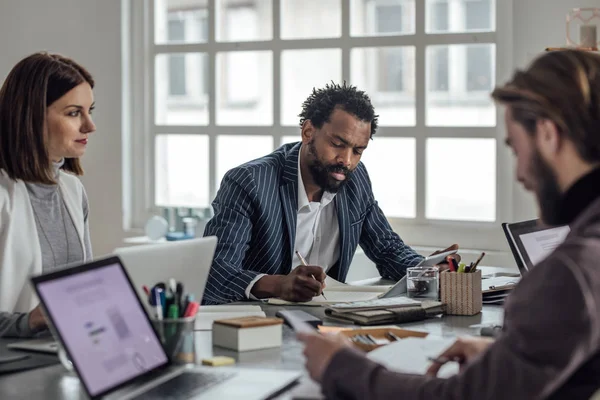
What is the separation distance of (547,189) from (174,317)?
814mm

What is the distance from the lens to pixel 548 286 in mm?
1170

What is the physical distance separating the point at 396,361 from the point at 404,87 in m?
2.60

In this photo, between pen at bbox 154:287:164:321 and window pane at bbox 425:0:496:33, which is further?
window pane at bbox 425:0:496:33

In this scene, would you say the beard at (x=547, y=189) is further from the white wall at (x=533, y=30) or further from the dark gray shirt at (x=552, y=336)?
the white wall at (x=533, y=30)

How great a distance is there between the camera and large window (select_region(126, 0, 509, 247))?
3.98 metres

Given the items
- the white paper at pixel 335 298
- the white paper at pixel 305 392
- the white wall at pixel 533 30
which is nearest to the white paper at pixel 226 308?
the white paper at pixel 335 298

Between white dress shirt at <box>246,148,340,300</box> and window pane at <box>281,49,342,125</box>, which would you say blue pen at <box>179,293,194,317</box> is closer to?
white dress shirt at <box>246,148,340,300</box>

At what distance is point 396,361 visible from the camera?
5.50 ft

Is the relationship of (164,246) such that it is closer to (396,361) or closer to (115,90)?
(396,361)

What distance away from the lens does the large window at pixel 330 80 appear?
3.98 metres

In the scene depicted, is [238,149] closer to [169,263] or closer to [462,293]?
[462,293]

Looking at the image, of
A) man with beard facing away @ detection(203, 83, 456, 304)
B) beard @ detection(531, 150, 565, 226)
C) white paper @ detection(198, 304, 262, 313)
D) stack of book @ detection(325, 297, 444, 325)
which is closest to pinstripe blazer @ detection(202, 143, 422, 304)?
man with beard facing away @ detection(203, 83, 456, 304)

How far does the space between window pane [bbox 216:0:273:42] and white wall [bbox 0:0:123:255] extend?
22.3 inches

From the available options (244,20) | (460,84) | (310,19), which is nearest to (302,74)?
(310,19)
